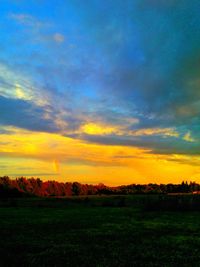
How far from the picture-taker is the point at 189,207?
43906mm

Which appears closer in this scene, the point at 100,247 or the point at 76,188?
the point at 100,247

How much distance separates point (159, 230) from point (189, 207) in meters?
23.2

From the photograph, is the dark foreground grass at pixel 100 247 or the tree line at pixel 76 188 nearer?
the dark foreground grass at pixel 100 247

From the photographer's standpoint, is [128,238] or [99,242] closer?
[99,242]

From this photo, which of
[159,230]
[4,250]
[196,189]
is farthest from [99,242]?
[196,189]

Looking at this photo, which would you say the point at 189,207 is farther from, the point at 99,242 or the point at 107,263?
the point at 107,263

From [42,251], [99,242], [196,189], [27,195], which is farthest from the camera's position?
[196,189]

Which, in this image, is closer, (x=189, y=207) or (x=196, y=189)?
(x=189, y=207)

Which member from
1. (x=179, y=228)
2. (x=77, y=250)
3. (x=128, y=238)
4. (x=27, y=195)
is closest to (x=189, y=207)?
(x=179, y=228)

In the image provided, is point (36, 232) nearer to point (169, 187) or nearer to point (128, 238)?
point (128, 238)

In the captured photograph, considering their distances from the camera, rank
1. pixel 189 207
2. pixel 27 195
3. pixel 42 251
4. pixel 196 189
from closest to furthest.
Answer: pixel 42 251, pixel 189 207, pixel 27 195, pixel 196 189

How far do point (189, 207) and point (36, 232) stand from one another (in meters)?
28.1

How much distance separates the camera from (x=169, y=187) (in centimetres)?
14512

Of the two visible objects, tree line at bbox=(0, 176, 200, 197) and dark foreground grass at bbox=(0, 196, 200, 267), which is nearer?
dark foreground grass at bbox=(0, 196, 200, 267)
